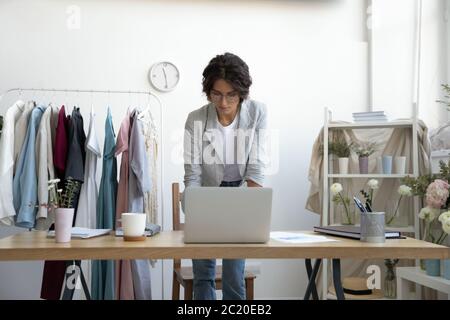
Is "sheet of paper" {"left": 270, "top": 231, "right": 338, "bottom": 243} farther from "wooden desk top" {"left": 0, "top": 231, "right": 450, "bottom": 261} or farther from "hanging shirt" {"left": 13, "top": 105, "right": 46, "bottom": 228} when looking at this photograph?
"hanging shirt" {"left": 13, "top": 105, "right": 46, "bottom": 228}

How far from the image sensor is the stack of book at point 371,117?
3.13m

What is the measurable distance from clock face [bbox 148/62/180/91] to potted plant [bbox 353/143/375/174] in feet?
4.23

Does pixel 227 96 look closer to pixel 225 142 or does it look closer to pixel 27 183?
pixel 225 142

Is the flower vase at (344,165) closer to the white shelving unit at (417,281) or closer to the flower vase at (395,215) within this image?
the flower vase at (395,215)

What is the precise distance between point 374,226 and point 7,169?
6.75ft

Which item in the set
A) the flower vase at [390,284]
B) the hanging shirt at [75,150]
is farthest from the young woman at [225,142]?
the flower vase at [390,284]

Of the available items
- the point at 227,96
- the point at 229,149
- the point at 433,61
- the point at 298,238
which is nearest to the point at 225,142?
the point at 229,149

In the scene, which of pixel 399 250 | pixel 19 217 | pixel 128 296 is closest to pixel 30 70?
pixel 19 217

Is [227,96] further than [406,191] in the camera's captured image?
No

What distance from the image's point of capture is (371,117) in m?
3.16

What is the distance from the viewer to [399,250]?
55.2 inches

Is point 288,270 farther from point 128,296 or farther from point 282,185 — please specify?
point 128,296

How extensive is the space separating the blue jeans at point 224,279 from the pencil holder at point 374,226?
0.62 meters
